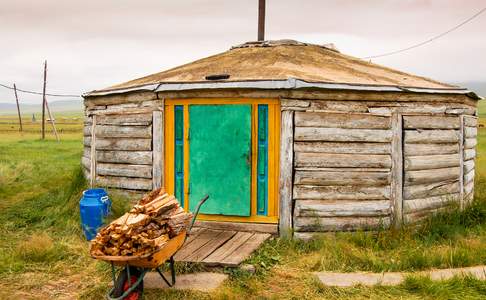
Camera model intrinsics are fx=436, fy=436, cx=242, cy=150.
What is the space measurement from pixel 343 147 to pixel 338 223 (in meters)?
1.20

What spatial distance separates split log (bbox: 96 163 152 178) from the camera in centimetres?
756

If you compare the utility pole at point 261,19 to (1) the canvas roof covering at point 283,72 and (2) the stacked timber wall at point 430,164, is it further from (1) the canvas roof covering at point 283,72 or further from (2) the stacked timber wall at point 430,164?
(2) the stacked timber wall at point 430,164

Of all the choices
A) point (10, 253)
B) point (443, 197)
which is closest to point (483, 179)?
point (443, 197)

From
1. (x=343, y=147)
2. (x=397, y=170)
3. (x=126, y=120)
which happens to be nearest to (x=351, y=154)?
(x=343, y=147)

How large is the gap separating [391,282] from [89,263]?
395cm

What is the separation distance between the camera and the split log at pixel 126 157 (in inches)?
297

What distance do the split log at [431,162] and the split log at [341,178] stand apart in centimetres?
48

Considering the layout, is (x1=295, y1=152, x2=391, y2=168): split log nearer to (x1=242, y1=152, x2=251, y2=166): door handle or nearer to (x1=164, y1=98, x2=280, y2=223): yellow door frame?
(x1=164, y1=98, x2=280, y2=223): yellow door frame

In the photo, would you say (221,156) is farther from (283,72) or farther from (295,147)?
(283,72)

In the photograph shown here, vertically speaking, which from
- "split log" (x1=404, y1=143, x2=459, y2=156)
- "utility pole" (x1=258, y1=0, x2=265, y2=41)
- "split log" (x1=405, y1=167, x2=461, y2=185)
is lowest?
"split log" (x1=405, y1=167, x2=461, y2=185)

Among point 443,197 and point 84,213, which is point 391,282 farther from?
point 84,213

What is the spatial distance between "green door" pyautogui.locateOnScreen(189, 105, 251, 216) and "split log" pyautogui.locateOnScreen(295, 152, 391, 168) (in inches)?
34.7

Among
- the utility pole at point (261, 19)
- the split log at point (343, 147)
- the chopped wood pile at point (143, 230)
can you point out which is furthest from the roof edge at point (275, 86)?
the utility pole at point (261, 19)

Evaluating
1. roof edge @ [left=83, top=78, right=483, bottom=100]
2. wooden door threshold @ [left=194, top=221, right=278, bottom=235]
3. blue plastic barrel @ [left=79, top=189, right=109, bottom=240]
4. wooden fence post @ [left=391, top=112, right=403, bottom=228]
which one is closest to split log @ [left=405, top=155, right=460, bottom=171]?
wooden fence post @ [left=391, top=112, right=403, bottom=228]
